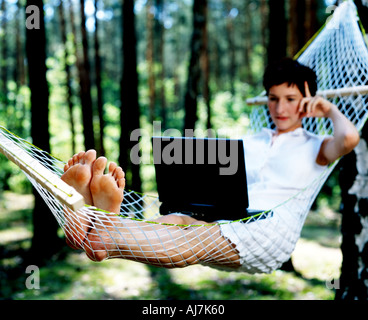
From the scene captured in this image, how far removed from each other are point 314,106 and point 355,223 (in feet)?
2.17

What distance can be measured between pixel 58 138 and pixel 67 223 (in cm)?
784

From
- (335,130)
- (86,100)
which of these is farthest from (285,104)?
(86,100)

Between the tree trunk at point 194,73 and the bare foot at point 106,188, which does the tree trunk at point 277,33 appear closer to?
the tree trunk at point 194,73

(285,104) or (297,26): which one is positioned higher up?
(297,26)

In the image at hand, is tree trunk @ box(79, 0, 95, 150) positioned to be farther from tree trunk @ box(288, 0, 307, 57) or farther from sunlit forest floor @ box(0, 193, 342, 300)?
tree trunk @ box(288, 0, 307, 57)

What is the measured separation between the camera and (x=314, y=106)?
1.88 meters

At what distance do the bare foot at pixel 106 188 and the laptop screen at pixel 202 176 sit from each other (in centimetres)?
26

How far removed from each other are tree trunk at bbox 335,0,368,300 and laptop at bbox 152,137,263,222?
2.30ft

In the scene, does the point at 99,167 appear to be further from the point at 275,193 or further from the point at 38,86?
the point at 38,86

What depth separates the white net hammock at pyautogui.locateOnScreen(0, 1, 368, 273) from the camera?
1.31 meters

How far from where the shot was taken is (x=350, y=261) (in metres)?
2.14

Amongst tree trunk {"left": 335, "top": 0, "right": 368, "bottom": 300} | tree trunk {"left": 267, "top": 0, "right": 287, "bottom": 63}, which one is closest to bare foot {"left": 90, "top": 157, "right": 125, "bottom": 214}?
tree trunk {"left": 335, "top": 0, "right": 368, "bottom": 300}
